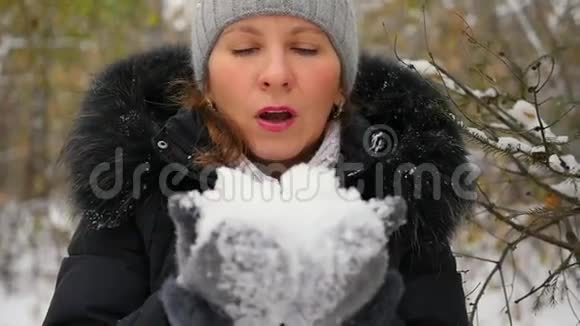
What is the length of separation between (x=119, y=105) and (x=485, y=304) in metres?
4.03

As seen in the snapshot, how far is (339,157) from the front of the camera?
1.81 m

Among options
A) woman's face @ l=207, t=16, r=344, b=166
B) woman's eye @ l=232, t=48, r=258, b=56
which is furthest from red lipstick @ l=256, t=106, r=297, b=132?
woman's eye @ l=232, t=48, r=258, b=56

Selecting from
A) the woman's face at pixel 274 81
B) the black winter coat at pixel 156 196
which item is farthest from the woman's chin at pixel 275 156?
the black winter coat at pixel 156 196

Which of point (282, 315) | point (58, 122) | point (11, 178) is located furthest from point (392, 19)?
point (11, 178)

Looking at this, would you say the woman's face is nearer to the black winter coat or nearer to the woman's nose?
→ the woman's nose

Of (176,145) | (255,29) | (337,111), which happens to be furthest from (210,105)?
(337,111)

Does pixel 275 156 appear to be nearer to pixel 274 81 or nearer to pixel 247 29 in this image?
pixel 274 81

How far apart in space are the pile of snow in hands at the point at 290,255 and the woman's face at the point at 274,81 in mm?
325

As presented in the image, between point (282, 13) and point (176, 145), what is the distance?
1.46ft

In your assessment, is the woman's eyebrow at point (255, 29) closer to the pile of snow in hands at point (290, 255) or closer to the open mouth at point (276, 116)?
the open mouth at point (276, 116)

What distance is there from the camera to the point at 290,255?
4.32 ft

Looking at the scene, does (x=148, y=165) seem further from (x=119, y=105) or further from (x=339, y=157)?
(x=339, y=157)

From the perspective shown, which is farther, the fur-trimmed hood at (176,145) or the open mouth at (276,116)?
the fur-trimmed hood at (176,145)

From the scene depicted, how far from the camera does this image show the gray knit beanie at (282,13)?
167cm
